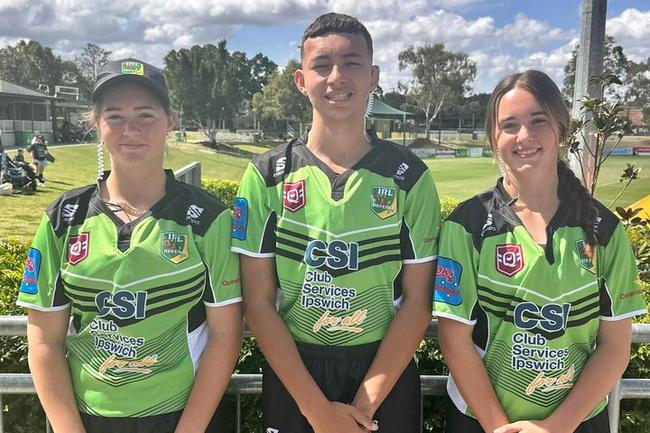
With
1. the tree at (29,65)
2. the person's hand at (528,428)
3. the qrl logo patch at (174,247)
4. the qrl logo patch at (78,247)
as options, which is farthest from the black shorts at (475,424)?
the tree at (29,65)

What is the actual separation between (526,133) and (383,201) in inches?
23.8

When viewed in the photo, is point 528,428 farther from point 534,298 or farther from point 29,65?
point 29,65

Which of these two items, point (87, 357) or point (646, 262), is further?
point (646, 262)

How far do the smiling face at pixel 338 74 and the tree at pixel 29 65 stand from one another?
252ft

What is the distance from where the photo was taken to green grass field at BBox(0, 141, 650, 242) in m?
15.5

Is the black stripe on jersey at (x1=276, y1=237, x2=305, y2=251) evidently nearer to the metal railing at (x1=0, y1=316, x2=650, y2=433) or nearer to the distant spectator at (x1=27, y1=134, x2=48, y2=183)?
the metal railing at (x1=0, y1=316, x2=650, y2=433)

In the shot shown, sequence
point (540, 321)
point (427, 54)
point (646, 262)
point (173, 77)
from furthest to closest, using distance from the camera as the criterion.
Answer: point (427, 54)
point (173, 77)
point (646, 262)
point (540, 321)

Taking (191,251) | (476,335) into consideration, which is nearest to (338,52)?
(191,251)

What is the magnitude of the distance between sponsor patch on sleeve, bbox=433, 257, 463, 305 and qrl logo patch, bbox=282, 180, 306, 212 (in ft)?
1.95

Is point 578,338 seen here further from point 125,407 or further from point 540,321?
point 125,407

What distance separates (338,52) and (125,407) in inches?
62.9

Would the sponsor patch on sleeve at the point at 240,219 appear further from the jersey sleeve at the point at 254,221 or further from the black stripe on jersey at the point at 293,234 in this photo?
the black stripe on jersey at the point at 293,234

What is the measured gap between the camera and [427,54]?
68.6 metres

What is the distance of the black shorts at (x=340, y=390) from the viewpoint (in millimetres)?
2291
